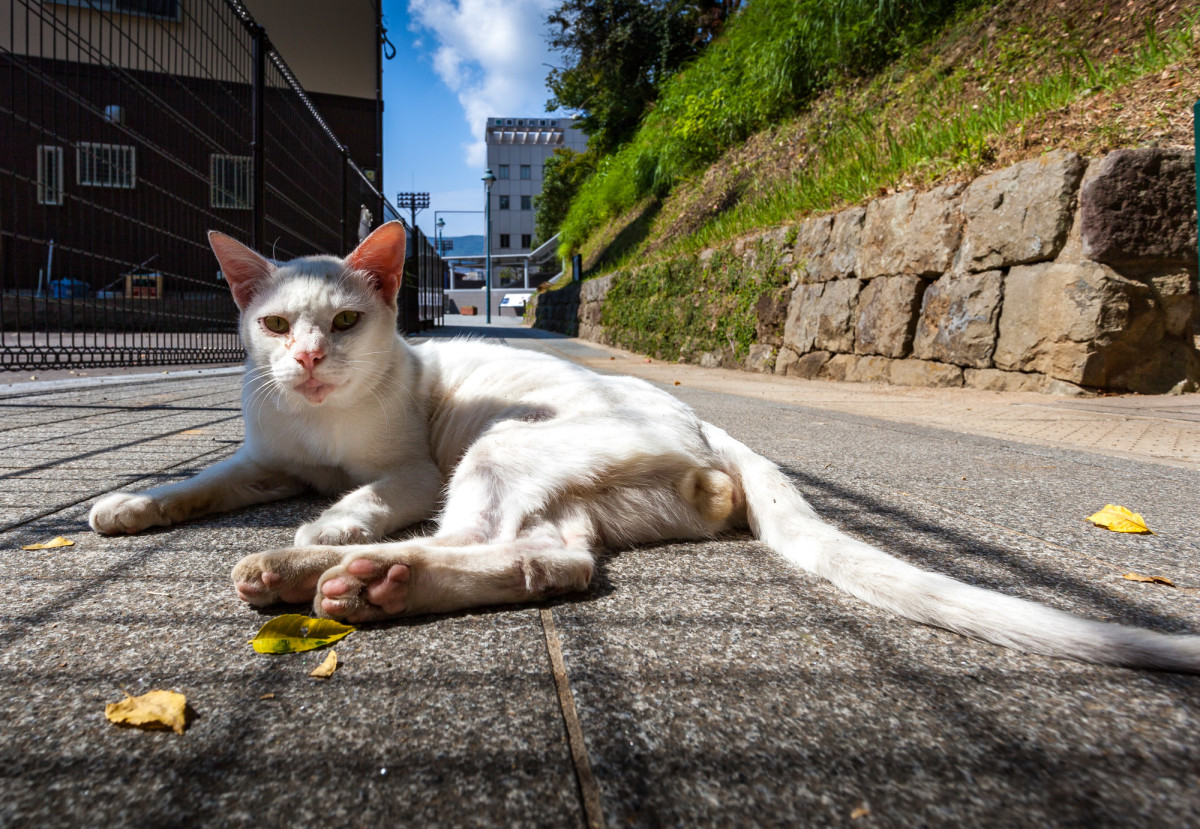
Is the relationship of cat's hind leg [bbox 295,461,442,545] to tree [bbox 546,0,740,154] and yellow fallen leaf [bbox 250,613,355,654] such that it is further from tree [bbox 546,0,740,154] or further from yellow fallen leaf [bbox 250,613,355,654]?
tree [bbox 546,0,740,154]

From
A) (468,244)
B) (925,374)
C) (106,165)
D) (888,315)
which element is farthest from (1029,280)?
(468,244)

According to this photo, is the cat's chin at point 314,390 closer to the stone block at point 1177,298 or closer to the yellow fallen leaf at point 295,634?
the yellow fallen leaf at point 295,634

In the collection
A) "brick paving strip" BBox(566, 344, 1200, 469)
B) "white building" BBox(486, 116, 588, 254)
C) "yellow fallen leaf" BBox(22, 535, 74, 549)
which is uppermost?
"white building" BBox(486, 116, 588, 254)

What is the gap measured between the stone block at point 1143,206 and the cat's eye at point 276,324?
195 inches

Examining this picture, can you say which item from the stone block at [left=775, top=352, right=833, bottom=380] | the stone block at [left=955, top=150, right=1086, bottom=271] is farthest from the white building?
the stone block at [left=955, top=150, right=1086, bottom=271]

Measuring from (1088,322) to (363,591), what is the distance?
196 inches

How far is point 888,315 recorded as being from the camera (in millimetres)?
6184

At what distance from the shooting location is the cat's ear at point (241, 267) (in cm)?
196

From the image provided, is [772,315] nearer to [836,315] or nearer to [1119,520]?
[836,315]

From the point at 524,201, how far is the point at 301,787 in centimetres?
6598

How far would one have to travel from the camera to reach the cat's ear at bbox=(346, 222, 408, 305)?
2.05 m

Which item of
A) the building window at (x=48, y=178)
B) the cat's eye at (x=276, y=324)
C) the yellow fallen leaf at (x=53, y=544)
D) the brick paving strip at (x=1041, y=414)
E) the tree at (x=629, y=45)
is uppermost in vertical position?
the tree at (x=629, y=45)

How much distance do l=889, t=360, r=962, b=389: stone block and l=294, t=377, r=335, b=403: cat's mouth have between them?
5.25m

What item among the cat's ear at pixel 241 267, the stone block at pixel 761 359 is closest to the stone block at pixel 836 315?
the stone block at pixel 761 359
